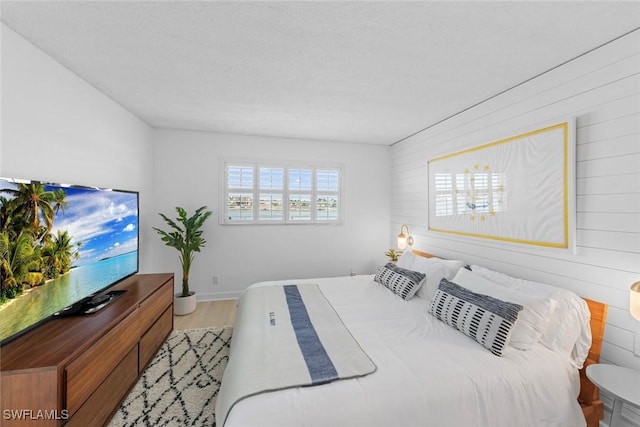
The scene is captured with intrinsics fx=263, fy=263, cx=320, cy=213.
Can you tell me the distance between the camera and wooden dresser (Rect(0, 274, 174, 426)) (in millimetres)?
1182

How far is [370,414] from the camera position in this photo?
4.05ft

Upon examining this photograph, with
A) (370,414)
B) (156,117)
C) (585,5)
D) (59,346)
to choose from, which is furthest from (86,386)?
(585,5)

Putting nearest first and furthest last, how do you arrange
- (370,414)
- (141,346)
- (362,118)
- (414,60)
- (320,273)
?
(370,414)
(414,60)
(141,346)
(362,118)
(320,273)

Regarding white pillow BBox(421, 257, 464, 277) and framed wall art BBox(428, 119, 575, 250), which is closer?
framed wall art BBox(428, 119, 575, 250)

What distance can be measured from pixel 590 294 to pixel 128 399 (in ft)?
11.1

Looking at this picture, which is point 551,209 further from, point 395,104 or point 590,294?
point 395,104

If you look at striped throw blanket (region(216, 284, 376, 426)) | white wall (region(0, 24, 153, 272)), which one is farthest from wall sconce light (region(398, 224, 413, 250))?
white wall (region(0, 24, 153, 272))

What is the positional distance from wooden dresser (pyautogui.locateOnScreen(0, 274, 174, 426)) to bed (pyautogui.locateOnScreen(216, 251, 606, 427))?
2.42ft

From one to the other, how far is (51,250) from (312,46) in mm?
2113

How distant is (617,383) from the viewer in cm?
145

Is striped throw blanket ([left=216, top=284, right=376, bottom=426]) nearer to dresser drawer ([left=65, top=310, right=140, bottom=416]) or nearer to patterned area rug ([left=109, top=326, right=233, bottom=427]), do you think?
patterned area rug ([left=109, top=326, right=233, bottom=427])

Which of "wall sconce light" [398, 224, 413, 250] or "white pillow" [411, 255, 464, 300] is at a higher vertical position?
"wall sconce light" [398, 224, 413, 250]

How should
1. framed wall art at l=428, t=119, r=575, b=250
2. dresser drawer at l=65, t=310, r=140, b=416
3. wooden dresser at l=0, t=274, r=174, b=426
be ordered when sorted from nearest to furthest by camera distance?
wooden dresser at l=0, t=274, r=174, b=426, dresser drawer at l=65, t=310, r=140, b=416, framed wall art at l=428, t=119, r=575, b=250

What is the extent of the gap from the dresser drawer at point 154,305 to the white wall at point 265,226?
1124mm
